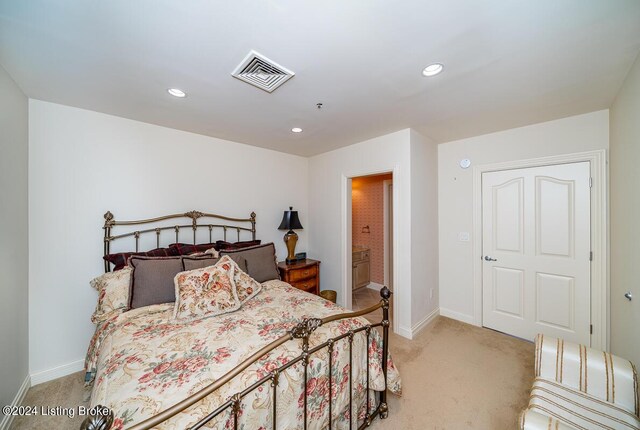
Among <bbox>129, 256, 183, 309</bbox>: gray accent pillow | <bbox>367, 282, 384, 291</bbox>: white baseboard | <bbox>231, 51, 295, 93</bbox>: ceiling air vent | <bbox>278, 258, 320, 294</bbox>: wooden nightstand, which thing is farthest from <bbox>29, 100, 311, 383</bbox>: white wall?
<bbox>367, 282, 384, 291</bbox>: white baseboard

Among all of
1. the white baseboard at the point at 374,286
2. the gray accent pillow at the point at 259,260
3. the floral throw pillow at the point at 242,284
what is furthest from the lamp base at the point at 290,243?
the white baseboard at the point at 374,286

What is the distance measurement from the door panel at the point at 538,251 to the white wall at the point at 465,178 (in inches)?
7.2

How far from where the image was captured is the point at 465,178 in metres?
3.21

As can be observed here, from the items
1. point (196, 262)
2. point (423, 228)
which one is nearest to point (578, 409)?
point (423, 228)

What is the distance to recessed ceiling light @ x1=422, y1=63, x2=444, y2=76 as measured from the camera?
5.26ft

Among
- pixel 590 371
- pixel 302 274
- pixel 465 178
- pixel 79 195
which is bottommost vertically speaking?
pixel 590 371

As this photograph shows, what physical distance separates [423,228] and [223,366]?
8.81 feet

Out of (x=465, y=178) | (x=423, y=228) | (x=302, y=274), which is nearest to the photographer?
(x=423, y=228)

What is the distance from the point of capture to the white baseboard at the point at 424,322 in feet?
9.45

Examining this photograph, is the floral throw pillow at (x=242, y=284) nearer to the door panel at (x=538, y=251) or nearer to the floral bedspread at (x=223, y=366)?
the floral bedspread at (x=223, y=366)

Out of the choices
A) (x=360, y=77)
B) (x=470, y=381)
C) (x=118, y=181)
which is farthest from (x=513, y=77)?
(x=118, y=181)

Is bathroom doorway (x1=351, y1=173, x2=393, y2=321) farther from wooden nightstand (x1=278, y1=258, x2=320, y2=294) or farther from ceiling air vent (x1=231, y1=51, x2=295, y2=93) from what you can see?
ceiling air vent (x1=231, y1=51, x2=295, y2=93)

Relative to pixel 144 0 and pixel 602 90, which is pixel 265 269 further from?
pixel 602 90

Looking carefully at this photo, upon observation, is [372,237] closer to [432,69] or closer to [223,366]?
[432,69]
